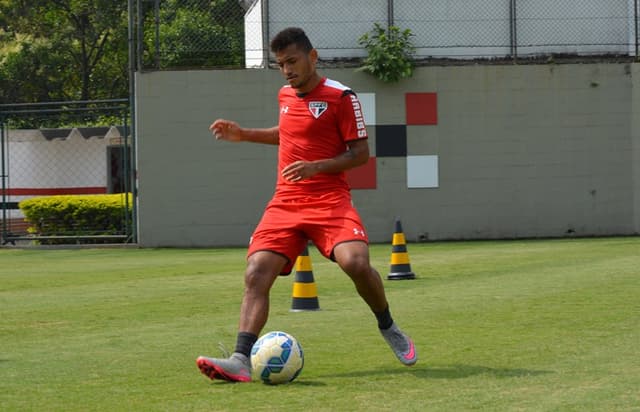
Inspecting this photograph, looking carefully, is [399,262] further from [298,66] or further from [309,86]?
[298,66]

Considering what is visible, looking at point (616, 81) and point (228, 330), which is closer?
point (228, 330)

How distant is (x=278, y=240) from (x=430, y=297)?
15.9ft

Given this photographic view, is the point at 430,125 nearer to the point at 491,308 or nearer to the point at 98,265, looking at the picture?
the point at 98,265

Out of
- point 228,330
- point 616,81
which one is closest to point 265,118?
point 616,81

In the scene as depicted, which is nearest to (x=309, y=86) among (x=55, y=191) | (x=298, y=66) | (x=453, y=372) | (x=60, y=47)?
(x=298, y=66)

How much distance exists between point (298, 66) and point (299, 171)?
2.24 ft

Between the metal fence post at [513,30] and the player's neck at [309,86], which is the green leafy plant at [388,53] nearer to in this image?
the metal fence post at [513,30]

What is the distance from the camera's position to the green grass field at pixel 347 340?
20.0 ft

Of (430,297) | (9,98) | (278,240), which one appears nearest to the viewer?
(278,240)

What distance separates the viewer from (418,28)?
76.4 feet

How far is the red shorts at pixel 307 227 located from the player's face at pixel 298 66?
687 mm

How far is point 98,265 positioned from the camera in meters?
18.5

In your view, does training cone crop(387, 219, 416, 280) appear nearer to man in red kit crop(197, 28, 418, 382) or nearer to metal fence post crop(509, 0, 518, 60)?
man in red kit crop(197, 28, 418, 382)

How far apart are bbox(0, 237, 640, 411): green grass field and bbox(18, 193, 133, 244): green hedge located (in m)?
8.71
